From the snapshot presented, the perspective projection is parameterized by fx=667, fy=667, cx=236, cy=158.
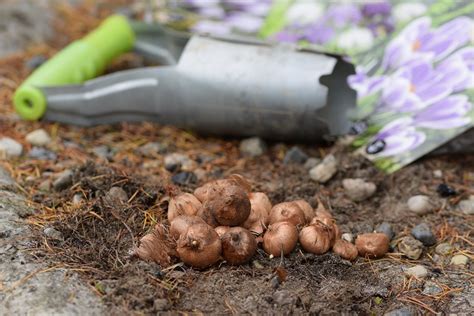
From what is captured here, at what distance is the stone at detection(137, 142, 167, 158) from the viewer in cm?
251

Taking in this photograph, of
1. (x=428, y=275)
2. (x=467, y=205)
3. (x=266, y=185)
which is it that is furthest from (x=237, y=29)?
(x=428, y=275)

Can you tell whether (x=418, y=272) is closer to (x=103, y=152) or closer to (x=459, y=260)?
(x=459, y=260)

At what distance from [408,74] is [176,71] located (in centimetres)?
88

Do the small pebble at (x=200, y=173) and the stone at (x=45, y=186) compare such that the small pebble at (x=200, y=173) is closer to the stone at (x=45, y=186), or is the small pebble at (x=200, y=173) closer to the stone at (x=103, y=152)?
the stone at (x=103, y=152)

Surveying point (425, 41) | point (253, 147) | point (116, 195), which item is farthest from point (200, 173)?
point (425, 41)

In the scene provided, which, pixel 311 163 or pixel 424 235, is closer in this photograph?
pixel 424 235

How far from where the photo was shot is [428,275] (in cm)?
180

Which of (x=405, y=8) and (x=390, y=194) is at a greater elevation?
(x=405, y=8)

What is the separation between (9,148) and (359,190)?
1.25 metres

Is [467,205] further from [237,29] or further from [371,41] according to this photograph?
[237,29]

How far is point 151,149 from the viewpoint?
99.7 inches

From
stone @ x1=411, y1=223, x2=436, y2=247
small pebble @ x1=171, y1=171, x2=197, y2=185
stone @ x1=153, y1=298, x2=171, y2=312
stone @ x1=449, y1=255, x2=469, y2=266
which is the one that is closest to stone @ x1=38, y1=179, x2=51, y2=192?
small pebble @ x1=171, y1=171, x2=197, y2=185

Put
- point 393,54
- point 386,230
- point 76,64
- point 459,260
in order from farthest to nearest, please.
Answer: point 76,64
point 393,54
point 386,230
point 459,260

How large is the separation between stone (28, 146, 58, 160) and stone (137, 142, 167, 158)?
1.04 ft
